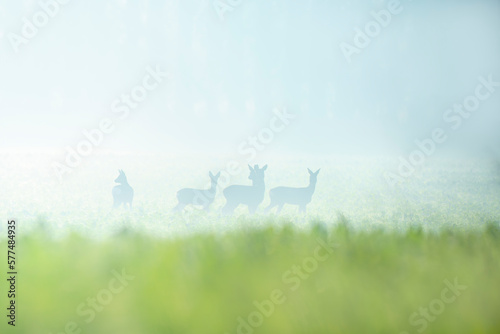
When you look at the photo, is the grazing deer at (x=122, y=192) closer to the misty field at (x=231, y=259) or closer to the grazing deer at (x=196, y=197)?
the misty field at (x=231, y=259)

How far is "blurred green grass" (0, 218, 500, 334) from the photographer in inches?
53.3

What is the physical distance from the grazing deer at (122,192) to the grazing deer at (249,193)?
0.40m

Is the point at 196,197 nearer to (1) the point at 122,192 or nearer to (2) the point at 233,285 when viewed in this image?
(1) the point at 122,192

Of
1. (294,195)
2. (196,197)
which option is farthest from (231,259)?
(294,195)

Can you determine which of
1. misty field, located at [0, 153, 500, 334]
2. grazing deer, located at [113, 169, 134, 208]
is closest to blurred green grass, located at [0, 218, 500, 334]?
misty field, located at [0, 153, 500, 334]

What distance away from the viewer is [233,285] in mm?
1426

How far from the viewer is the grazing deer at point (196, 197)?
86.5 inches

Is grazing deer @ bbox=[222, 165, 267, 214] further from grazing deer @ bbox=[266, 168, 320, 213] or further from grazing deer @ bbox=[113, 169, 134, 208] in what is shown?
grazing deer @ bbox=[113, 169, 134, 208]

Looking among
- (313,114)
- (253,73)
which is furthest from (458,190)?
(253,73)

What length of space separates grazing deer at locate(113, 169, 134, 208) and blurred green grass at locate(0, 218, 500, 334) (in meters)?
0.40

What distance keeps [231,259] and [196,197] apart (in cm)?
71

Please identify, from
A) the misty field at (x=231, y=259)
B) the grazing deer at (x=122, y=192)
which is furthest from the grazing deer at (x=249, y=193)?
the grazing deer at (x=122, y=192)

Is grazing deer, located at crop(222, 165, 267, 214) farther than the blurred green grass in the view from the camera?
Yes

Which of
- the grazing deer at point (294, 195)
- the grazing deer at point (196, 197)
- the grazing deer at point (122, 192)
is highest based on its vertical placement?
the grazing deer at point (122, 192)
